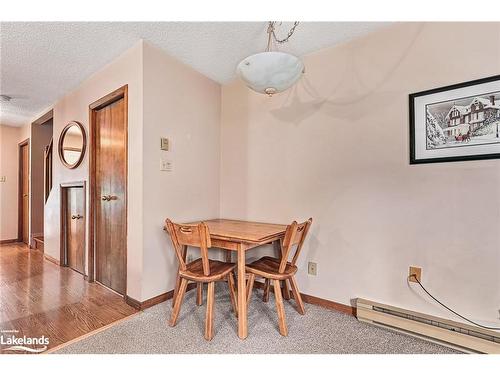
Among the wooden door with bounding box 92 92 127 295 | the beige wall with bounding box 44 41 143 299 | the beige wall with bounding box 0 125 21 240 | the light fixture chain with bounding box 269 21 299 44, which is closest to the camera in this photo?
the light fixture chain with bounding box 269 21 299 44

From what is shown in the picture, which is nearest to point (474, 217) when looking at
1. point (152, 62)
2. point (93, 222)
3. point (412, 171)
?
point (412, 171)

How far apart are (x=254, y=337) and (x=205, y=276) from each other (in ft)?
1.64

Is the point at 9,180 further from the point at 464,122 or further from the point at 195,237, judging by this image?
the point at 464,122

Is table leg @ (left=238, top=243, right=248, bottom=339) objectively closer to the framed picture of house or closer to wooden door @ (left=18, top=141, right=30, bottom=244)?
the framed picture of house

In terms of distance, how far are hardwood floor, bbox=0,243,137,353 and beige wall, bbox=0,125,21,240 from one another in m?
1.98

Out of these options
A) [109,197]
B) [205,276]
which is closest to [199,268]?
[205,276]

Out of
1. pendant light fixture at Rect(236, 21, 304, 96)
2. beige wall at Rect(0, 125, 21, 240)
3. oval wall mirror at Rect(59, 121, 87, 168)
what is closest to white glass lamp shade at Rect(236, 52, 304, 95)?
pendant light fixture at Rect(236, 21, 304, 96)

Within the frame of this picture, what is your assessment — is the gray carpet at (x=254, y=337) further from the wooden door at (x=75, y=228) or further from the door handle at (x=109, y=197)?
the wooden door at (x=75, y=228)

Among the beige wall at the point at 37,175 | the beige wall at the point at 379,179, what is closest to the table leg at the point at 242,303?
the beige wall at the point at 379,179

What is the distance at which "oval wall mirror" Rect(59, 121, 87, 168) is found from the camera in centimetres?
278

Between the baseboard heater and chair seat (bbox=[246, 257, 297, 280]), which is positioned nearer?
the baseboard heater

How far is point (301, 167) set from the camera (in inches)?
89.5

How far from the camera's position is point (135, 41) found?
211cm
